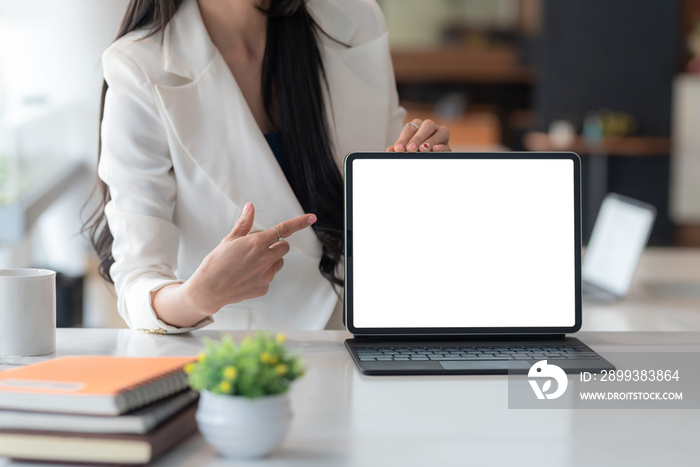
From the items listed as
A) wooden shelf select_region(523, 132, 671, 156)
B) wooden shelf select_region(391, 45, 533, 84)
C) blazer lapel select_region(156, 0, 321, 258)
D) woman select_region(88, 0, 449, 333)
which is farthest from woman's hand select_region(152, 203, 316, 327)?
wooden shelf select_region(391, 45, 533, 84)

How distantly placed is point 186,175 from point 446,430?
0.68m

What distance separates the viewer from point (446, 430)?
0.77m

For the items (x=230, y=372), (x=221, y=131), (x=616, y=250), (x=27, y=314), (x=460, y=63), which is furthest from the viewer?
(x=460, y=63)

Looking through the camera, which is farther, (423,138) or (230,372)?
(423,138)

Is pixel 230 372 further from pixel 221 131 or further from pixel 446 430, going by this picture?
pixel 221 131

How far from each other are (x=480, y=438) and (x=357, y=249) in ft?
1.17

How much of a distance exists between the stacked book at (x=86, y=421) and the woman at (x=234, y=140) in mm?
350

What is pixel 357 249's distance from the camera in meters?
1.04

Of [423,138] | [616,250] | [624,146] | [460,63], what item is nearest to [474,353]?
[423,138]

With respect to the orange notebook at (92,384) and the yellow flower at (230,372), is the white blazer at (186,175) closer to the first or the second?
the orange notebook at (92,384)

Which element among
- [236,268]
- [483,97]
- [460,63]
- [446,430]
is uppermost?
[460,63]

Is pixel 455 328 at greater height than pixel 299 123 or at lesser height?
lesser

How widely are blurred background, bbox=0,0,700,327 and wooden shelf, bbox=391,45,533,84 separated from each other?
0.01m

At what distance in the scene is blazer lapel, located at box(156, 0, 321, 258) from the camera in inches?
49.5
